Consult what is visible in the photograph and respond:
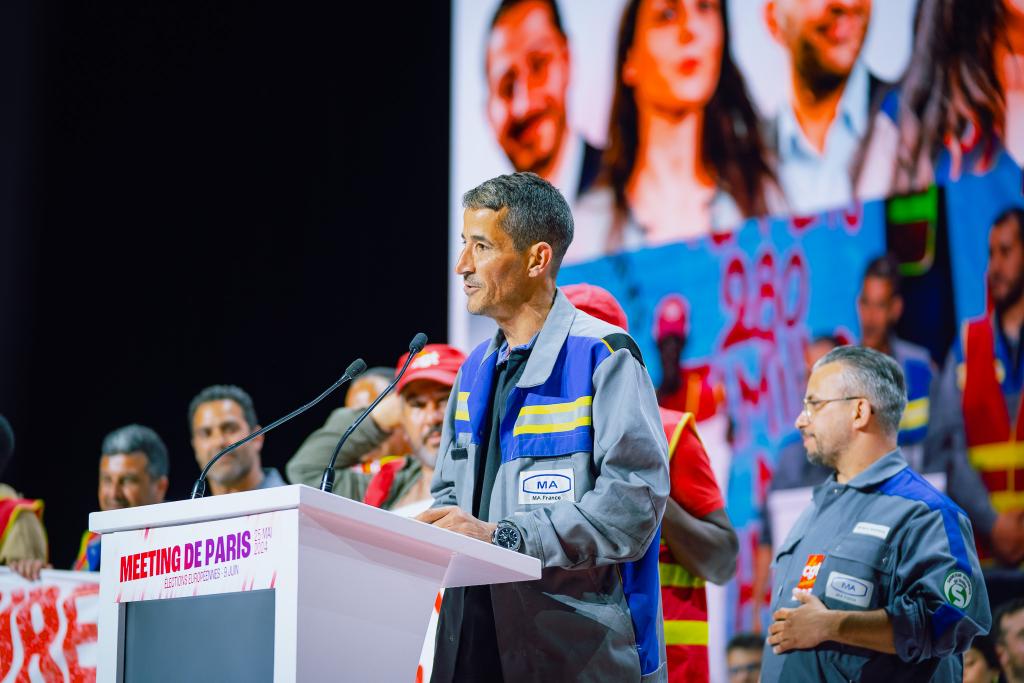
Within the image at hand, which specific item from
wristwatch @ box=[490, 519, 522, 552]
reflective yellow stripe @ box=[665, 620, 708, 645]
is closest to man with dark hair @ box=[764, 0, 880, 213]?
reflective yellow stripe @ box=[665, 620, 708, 645]

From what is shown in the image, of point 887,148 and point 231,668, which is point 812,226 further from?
point 231,668

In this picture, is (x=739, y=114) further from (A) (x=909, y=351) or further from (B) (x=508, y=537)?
(B) (x=508, y=537)

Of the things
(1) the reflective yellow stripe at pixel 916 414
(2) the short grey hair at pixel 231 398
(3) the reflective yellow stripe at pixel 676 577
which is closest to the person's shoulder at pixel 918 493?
(3) the reflective yellow stripe at pixel 676 577

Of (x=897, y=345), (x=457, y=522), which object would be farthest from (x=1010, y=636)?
(x=457, y=522)

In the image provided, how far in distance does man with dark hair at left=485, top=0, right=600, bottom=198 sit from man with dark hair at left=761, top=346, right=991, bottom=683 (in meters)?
2.32

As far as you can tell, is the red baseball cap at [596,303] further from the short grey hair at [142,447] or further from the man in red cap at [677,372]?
the short grey hair at [142,447]

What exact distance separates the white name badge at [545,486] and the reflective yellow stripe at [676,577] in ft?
3.81

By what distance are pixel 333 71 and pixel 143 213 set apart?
4.66 feet

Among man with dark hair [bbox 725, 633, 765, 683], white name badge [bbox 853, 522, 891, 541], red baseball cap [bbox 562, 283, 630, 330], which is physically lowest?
man with dark hair [bbox 725, 633, 765, 683]

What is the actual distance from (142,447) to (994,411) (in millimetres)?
3553

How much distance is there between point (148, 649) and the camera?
1850mm

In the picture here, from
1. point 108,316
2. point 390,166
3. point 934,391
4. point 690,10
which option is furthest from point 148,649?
point 108,316

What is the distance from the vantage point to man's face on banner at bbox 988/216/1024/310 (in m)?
4.30

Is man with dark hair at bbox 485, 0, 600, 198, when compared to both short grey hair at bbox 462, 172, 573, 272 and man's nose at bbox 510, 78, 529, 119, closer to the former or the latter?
man's nose at bbox 510, 78, 529, 119
